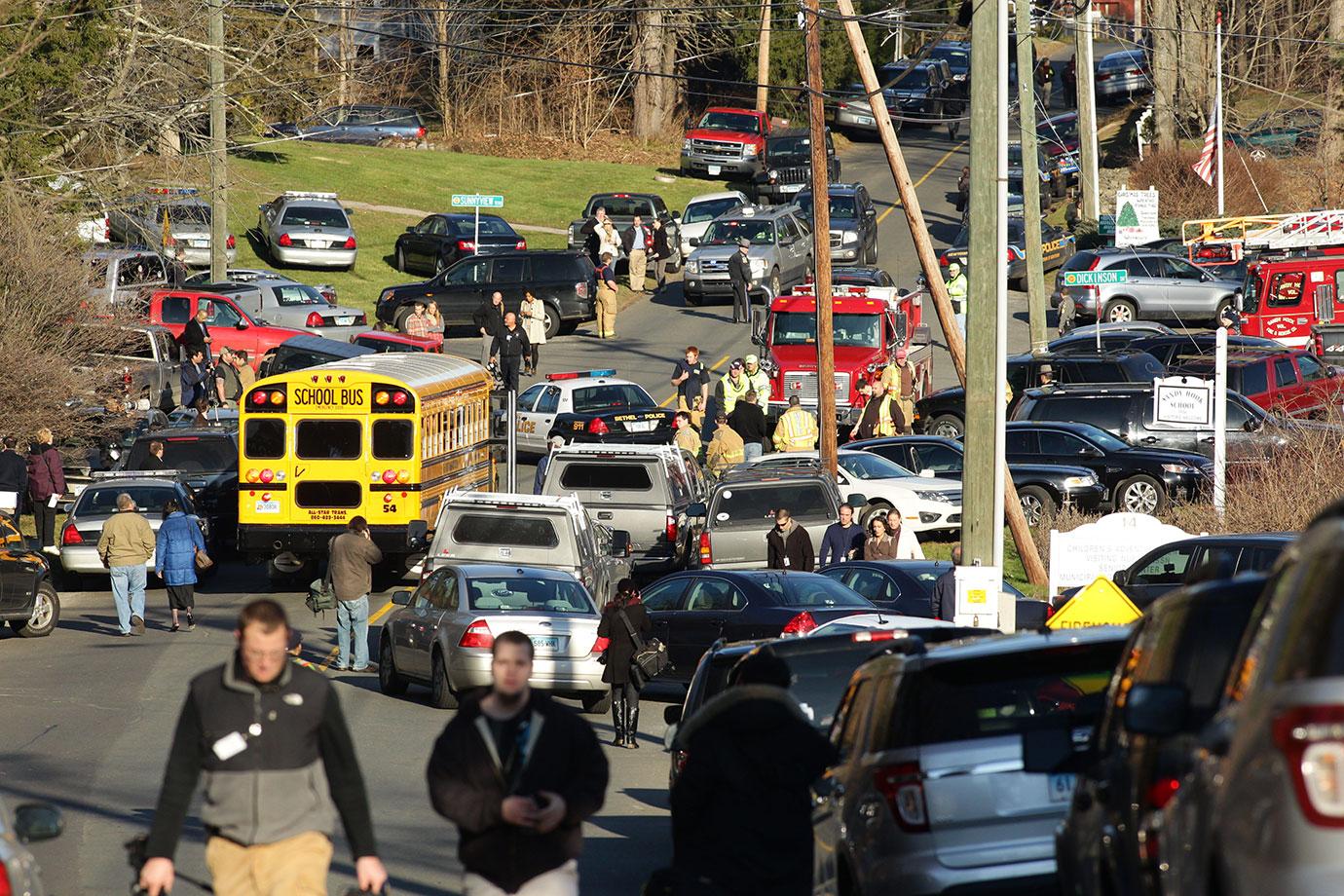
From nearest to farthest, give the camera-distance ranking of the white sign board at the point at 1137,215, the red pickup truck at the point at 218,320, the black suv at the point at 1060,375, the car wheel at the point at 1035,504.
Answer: the car wheel at the point at 1035,504
the black suv at the point at 1060,375
the red pickup truck at the point at 218,320
the white sign board at the point at 1137,215

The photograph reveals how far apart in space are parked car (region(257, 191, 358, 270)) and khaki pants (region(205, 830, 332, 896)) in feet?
139

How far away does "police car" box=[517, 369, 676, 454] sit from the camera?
3097cm

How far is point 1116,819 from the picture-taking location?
256 inches

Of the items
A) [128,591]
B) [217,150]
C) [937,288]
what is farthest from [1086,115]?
[128,591]

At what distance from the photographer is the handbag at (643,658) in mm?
17969

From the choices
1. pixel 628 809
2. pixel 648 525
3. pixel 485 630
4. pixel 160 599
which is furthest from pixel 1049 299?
pixel 628 809

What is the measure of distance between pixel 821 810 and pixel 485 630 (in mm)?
10145

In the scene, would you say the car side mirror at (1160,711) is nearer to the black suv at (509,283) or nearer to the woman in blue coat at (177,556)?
the woman in blue coat at (177,556)

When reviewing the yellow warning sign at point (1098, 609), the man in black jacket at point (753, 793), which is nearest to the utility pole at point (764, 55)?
the yellow warning sign at point (1098, 609)

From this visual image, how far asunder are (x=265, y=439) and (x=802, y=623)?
10126 millimetres

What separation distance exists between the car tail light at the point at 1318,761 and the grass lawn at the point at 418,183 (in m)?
47.3

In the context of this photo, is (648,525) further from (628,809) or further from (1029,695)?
(1029,695)

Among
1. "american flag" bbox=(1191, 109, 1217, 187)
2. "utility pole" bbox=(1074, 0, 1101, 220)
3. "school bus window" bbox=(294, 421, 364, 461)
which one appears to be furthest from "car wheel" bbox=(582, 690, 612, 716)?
"american flag" bbox=(1191, 109, 1217, 187)

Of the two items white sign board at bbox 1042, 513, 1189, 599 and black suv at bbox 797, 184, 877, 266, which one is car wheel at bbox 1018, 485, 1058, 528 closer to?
white sign board at bbox 1042, 513, 1189, 599
